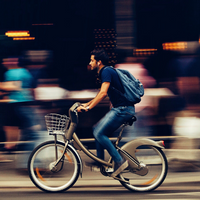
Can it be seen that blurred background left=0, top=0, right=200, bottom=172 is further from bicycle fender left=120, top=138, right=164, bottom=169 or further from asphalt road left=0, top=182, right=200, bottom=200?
bicycle fender left=120, top=138, right=164, bottom=169

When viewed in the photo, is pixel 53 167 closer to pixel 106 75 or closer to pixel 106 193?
pixel 106 193

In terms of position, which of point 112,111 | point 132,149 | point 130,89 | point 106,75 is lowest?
point 132,149

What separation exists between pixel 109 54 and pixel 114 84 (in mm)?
3143

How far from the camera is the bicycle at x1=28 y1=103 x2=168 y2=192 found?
465 centimetres

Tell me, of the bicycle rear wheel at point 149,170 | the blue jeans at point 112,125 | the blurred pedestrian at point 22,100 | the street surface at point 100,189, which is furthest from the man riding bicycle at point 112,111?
the blurred pedestrian at point 22,100

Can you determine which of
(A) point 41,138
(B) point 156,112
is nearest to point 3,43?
(A) point 41,138

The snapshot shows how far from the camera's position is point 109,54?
24.9 feet

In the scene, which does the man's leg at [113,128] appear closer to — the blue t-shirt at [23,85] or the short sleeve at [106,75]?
the short sleeve at [106,75]

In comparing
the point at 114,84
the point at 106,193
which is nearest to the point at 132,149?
the point at 106,193

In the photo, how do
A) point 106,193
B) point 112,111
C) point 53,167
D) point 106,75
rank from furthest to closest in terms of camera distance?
point 106,193 < point 53,167 < point 112,111 < point 106,75

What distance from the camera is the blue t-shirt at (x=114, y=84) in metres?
4.47

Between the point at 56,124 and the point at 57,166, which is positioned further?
the point at 57,166

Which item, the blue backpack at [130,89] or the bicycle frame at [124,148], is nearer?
the blue backpack at [130,89]

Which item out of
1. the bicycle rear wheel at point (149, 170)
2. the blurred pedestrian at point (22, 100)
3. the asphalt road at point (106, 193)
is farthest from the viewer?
the blurred pedestrian at point (22, 100)
